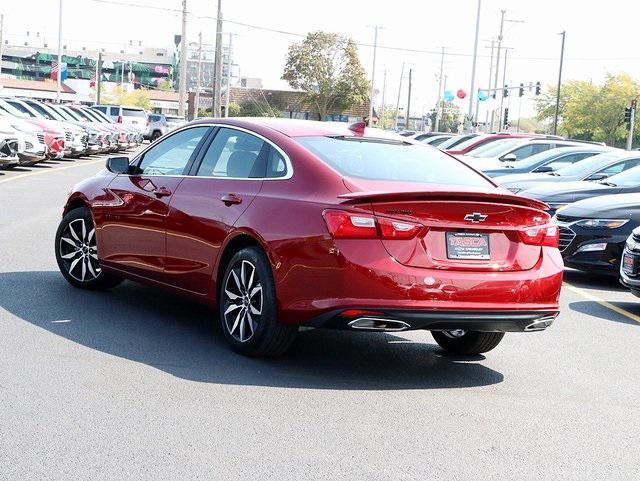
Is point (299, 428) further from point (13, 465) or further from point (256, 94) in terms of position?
point (256, 94)

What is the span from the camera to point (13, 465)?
4883 mm

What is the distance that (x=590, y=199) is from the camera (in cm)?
1355

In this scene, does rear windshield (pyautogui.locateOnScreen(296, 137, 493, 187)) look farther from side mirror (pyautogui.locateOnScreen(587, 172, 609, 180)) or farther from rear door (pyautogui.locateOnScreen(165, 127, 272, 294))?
side mirror (pyautogui.locateOnScreen(587, 172, 609, 180))

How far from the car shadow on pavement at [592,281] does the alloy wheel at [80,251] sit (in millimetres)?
5703

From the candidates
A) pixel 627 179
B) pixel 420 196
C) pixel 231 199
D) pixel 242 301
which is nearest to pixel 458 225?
pixel 420 196

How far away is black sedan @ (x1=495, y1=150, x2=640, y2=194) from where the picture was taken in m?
17.3

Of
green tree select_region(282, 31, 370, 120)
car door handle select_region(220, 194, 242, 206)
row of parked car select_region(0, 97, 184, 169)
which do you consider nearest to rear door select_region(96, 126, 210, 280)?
car door handle select_region(220, 194, 242, 206)

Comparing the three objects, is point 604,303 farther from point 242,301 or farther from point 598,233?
point 242,301

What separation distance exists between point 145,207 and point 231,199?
4.29ft

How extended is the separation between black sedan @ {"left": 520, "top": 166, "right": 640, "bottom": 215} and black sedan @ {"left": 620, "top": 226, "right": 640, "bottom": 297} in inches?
154

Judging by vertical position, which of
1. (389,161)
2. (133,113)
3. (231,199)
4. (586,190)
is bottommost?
(133,113)

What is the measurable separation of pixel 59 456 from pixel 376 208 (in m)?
2.46

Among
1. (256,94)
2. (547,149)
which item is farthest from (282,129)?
(256,94)

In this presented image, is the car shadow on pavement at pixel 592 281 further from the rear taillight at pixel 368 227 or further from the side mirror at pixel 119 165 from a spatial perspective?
the rear taillight at pixel 368 227
